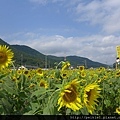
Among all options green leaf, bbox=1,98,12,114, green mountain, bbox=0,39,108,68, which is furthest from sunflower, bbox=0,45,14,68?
green leaf, bbox=1,98,12,114

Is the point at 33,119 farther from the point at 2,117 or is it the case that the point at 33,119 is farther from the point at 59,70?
the point at 59,70

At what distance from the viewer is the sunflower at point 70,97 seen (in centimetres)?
169

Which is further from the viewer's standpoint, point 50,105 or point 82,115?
point 82,115

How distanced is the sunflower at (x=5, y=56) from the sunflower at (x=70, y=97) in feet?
2.78

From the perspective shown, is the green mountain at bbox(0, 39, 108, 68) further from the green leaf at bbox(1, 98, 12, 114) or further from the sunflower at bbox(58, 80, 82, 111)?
the sunflower at bbox(58, 80, 82, 111)

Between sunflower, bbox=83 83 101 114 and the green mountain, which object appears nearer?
sunflower, bbox=83 83 101 114

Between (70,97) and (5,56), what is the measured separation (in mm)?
1006

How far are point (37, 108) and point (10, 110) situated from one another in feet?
0.75

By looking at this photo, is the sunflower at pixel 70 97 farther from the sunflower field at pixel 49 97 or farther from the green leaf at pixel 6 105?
the green leaf at pixel 6 105

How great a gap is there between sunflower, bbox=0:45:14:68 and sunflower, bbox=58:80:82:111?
0.85 meters

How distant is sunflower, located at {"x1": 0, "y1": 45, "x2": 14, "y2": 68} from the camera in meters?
2.47

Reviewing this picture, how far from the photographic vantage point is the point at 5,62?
8.21 ft

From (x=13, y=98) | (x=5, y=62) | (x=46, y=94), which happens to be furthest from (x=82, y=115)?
(x=5, y=62)

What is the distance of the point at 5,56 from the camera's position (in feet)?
8.46
